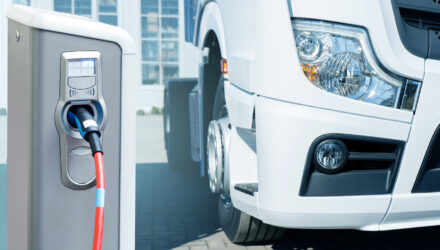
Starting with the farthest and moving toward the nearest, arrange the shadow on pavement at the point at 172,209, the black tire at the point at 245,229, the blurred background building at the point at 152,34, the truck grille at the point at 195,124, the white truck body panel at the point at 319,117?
the blurred background building at the point at 152,34 → the truck grille at the point at 195,124 → the shadow on pavement at the point at 172,209 → the black tire at the point at 245,229 → the white truck body panel at the point at 319,117

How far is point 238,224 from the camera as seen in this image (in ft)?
10.5

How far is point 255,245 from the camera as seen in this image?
3510mm

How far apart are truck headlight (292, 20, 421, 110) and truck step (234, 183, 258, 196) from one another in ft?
1.81

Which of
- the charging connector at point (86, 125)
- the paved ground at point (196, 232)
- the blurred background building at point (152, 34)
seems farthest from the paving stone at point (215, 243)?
the blurred background building at point (152, 34)

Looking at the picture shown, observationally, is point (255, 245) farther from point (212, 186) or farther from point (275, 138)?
point (275, 138)

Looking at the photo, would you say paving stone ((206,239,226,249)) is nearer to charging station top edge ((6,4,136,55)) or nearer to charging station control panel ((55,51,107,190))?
charging station control panel ((55,51,107,190))

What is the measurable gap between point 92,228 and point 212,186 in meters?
1.51

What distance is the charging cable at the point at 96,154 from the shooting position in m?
1.72

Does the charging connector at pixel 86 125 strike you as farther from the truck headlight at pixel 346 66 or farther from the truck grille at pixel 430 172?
the truck grille at pixel 430 172

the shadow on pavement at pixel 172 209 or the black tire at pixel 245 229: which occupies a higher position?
the black tire at pixel 245 229

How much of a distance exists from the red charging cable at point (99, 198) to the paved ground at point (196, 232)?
1.62 meters

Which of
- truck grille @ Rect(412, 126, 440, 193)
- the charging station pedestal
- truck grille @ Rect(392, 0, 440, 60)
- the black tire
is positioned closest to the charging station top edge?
the charging station pedestal

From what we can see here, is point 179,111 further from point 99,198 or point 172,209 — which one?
point 99,198

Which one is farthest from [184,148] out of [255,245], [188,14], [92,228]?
[92,228]
